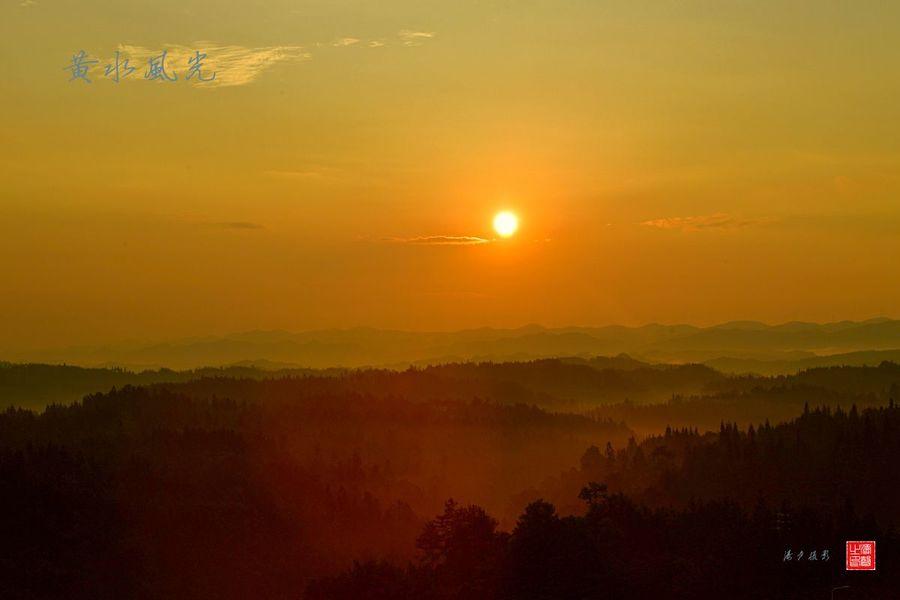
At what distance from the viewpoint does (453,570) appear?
433 feet

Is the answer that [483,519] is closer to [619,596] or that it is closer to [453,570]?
[453,570]

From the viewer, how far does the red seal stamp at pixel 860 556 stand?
154125mm

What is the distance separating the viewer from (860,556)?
515 feet

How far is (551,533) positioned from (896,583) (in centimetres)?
5686

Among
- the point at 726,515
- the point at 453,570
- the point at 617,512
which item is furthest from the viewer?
the point at 726,515

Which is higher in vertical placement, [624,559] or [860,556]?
[860,556]

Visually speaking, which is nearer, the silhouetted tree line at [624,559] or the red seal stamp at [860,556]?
the silhouetted tree line at [624,559]

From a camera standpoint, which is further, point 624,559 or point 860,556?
point 860,556

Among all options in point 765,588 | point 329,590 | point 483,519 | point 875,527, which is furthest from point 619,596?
point 875,527

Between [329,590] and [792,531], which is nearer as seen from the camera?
[329,590]

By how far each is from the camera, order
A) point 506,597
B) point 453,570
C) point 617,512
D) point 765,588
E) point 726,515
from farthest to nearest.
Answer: point 726,515, point 617,512, point 765,588, point 453,570, point 506,597

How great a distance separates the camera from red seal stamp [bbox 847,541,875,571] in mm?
154125

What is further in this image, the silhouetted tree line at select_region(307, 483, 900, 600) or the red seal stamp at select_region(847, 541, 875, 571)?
the red seal stamp at select_region(847, 541, 875, 571)

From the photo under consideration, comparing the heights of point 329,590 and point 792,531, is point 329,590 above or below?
below
